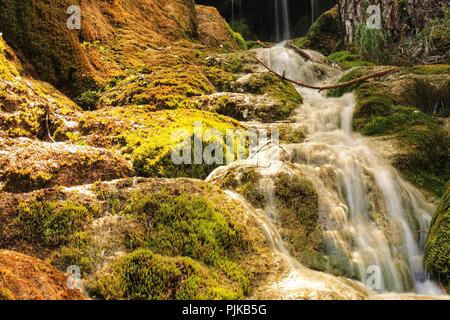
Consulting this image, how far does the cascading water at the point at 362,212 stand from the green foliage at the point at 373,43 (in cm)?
678

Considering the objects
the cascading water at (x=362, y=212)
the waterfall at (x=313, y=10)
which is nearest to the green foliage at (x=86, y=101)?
the cascading water at (x=362, y=212)

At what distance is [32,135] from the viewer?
659 centimetres

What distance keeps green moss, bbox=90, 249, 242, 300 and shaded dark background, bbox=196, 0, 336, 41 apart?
1107 inches

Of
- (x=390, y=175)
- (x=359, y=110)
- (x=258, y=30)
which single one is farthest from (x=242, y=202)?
(x=258, y=30)

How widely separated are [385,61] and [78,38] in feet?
33.7

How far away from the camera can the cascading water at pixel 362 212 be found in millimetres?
5129

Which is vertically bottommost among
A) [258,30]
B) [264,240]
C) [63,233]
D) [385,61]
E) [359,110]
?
[264,240]

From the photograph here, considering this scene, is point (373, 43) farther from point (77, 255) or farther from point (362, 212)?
point (77, 255)

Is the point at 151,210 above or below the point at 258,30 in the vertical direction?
below

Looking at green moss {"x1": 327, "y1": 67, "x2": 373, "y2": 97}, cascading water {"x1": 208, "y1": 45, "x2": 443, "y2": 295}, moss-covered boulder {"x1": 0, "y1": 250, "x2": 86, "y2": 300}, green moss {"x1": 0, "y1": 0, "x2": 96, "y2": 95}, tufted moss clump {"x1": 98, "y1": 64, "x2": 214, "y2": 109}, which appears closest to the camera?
moss-covered boulder {"x1": 0, "y1": 250, "x2": 86, "y2": 300}

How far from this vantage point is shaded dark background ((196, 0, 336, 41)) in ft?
99.6

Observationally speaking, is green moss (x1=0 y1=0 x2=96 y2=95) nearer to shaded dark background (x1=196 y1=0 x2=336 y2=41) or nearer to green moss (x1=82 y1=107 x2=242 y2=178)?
green moss (x1=82 y1=107 x2=242 y2=178)

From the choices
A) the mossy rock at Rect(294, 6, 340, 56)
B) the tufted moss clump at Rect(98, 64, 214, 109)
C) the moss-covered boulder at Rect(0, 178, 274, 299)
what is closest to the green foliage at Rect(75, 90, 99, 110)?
the tufted moss clump at Rect(98, 64, 214, 109)
